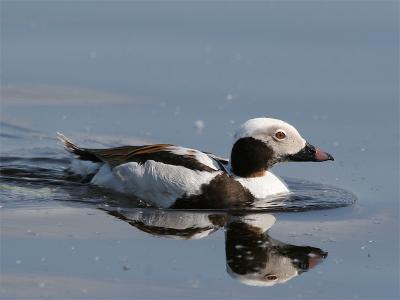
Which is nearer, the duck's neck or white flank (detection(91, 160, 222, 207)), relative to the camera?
white flank (detection(91, 160, 222, 207))

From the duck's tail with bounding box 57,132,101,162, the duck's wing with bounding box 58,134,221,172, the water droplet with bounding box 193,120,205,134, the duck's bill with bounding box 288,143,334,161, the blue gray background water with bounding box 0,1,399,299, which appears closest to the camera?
the blue gray background water with bounding box 0,1,399,299

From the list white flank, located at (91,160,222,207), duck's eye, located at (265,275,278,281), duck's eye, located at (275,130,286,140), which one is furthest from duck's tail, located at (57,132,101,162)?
duck's eye, located at (265,275,278,281)

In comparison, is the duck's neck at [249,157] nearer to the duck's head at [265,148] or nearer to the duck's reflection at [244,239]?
the duck's head at [265,148]

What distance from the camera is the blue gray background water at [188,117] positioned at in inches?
379

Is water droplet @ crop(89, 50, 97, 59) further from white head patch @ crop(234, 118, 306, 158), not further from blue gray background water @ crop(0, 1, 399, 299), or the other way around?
Answer: white head patch @ crop(234, 118, 306, 158)

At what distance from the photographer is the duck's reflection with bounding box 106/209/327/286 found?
977cm

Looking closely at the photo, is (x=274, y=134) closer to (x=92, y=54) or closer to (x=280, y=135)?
(x=280, y=135)

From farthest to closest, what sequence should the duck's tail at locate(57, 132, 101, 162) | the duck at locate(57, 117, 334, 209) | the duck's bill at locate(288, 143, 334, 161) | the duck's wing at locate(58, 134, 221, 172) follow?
the duck's tail at locate(57, 132, 101, 162) → the duck's bill at locate(288, 143, 334, 161) → the duck's wing at locate(58, 134, 221, 172) → the duck at locate(57, 117, 334, 209)

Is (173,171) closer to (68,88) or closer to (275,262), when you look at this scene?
(275,262)

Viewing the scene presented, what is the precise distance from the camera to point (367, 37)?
58.4 ft

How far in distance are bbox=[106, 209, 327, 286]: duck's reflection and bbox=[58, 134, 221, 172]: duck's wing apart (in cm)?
57

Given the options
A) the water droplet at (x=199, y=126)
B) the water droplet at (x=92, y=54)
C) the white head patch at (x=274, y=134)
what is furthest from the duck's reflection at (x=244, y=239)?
the water droplet at (x=92, y=54)

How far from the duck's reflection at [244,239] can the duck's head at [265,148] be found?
82 cm

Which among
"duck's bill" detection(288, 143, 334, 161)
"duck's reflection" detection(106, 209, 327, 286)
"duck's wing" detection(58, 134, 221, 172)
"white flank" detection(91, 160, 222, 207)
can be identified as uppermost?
"duck's bill" detection(288, 143, 334, 161)
